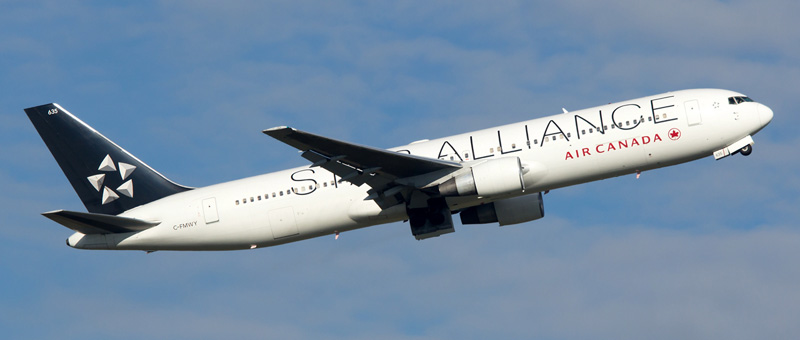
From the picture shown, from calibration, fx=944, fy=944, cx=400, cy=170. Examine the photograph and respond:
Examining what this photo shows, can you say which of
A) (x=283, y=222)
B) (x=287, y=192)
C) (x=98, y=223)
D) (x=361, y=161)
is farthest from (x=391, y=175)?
(x=98, y=223)

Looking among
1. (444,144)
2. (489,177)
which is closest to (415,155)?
(444,144)

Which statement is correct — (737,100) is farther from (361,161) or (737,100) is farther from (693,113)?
(361,161)

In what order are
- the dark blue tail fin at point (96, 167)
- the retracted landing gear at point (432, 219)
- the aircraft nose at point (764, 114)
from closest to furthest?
the aircraft nose at point (764, 114), the retracted landing gear at point (432, 219), the dark blue tail fin at point (96, 167)

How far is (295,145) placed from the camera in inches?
1533

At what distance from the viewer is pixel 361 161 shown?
40719 mm

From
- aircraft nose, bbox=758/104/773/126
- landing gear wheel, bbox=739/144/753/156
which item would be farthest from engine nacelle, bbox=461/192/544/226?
aircraft nose, bbox=758/104/773/126

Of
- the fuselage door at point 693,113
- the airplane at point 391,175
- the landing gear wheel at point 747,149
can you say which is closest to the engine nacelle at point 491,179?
the airplane at point 391,175

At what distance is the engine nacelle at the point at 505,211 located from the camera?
151 ft

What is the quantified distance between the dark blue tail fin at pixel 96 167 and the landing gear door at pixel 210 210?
8.33 feet

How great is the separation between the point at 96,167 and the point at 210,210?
7219 mm

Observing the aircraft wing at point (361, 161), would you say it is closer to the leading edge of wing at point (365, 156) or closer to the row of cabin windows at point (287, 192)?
the leading edge of wing at point (365, 156)

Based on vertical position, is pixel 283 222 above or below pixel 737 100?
below

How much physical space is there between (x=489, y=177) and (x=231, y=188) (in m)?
13.1

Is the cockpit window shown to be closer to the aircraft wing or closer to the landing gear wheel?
the landing gear wheel
